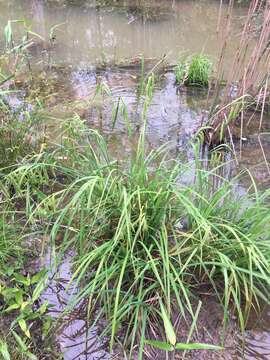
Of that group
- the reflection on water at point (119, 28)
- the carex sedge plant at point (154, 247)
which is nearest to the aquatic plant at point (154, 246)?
the carex sedge plant at point (154, 247)

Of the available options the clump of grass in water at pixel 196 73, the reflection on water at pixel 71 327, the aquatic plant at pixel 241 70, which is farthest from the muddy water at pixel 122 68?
the aquatic plant at pixel 241 70

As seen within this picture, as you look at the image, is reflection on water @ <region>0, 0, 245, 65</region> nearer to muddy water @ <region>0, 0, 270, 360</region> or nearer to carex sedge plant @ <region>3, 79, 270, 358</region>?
muddy water @ <region>0, 0, 270, 360</region>

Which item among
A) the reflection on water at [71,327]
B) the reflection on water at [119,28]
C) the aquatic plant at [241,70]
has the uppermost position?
the aquatic plant at [241,70]

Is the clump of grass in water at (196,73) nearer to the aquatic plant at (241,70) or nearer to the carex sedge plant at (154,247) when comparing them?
the aquatic plant at (241,70)

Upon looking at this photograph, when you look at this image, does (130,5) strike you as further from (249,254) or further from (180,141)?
(249,254)

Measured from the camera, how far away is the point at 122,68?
14.7ft

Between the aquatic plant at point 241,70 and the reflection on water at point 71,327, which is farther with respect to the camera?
the aquatic plant at point 241,70

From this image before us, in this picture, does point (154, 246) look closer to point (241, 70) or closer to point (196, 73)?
point (241, 70)

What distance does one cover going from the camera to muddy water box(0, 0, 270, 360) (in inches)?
71.7

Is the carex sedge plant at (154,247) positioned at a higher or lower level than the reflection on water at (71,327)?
higher

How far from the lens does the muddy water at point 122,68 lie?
182cm

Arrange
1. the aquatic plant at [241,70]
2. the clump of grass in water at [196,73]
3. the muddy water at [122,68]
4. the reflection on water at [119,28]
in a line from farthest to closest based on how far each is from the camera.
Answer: the reflection on water at [119,28] < the clump of grass in water at [196,73] < the aquatic plant at [241,70] < the muddy water at [122,68]

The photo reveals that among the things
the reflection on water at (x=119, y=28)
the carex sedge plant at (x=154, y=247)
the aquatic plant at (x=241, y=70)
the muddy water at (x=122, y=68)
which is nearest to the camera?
the carex sedge plant at (x=154, y=247)

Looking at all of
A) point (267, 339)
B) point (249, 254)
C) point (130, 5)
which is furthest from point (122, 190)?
point (130, 5)
